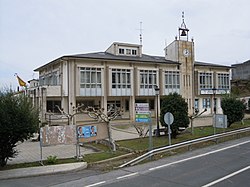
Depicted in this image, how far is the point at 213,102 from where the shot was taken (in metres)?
43.4

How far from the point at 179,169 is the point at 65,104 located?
75.3 ft

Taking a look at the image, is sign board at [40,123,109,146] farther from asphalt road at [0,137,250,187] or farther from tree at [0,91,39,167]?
asphalt road at [0,137,250,187]

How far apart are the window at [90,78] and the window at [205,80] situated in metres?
17.5

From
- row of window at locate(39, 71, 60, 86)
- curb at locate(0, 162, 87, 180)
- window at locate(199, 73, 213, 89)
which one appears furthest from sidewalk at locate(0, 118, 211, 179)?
window at locate(199, 73, 213, 89)

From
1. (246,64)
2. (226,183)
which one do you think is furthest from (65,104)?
(246,64)

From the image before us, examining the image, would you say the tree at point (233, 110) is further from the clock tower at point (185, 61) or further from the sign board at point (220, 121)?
the clock tower at point (185, 61)

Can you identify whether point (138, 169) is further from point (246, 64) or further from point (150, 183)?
point (246, 64)

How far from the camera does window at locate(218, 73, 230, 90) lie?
143 ft

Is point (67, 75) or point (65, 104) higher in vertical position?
point (67, 75)

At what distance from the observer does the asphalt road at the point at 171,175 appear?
8.91m

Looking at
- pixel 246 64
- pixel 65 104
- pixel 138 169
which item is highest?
pixel 246 64

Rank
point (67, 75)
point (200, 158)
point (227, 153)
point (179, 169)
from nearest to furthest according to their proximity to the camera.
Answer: point (179, 169) < point (200, 158) < point (227, 153) < point (67, 75)

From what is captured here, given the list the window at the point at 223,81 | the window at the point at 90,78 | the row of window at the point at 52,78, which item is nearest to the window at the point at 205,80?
the window at the point at 223,81

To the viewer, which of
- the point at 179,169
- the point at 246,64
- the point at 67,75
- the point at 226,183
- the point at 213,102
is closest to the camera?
the point at 226,183
